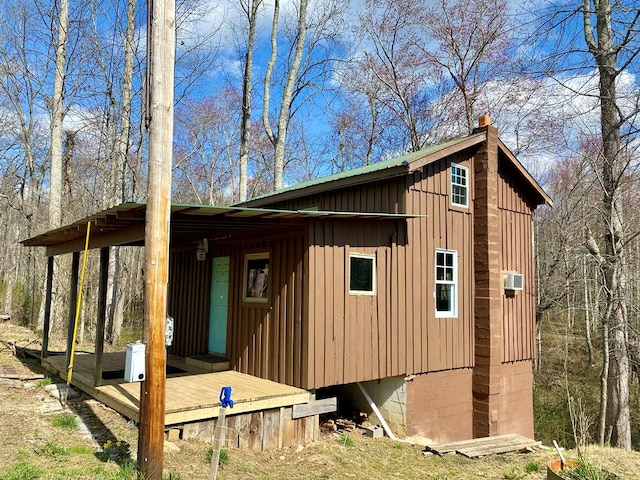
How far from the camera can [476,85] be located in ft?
58.6

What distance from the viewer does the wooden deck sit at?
5.95 meters

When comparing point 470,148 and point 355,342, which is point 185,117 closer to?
point 470,148

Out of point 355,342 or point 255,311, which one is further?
point 255,311

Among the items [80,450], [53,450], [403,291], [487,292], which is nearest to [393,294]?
[403,291]

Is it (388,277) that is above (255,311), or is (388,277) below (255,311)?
above

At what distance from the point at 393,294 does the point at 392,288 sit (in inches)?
4.2

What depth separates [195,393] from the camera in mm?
6660

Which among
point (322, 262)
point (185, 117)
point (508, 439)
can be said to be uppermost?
point (185, 117)

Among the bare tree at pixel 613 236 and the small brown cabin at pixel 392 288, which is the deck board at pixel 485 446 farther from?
the bare tree at pixel 613 236

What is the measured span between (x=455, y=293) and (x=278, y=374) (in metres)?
3.86

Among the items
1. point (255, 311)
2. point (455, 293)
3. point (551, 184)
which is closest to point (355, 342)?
point (255, 311)

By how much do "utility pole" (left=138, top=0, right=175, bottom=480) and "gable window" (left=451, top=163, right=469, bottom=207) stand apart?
6.35 meters

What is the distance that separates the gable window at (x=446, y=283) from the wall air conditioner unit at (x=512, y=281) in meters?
1.27

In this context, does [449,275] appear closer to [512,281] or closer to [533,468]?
[512,281]
